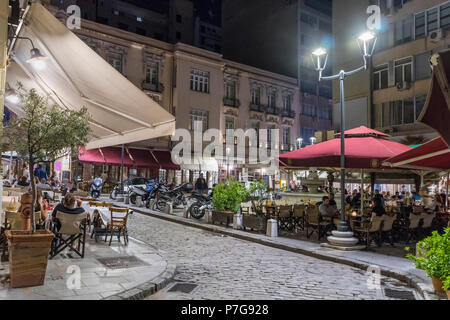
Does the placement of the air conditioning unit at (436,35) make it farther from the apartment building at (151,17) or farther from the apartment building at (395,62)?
the apartment building at (151,17)

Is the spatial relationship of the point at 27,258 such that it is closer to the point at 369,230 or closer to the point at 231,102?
the point at 369,230

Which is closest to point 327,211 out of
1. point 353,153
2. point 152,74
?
point 353,153

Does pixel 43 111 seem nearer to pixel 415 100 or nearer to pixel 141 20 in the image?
pixel 415 100

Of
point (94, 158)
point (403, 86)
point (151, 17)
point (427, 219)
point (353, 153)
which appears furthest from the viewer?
point (151, 17)

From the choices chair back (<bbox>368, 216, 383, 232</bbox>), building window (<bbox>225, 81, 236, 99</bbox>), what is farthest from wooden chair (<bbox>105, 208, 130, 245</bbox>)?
building window (<bbox>225, 81, 236, 99</bbox>)

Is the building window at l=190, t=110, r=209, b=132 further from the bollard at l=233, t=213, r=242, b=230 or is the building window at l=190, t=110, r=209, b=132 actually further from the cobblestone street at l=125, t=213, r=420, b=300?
the cobblestone street at l=125, t=213, r=420, b=300

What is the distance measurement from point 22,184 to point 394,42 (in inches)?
878

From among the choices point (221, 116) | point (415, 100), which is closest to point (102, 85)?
point (415, 100)

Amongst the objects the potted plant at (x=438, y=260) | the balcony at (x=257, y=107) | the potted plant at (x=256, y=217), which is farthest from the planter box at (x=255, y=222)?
the balcony at (x=257, y=107)

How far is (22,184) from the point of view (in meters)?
13.5

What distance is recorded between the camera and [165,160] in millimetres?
29219

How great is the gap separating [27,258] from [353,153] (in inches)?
299

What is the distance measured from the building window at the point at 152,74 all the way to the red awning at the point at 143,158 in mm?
5730

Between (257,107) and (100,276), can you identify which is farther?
(257,107)
